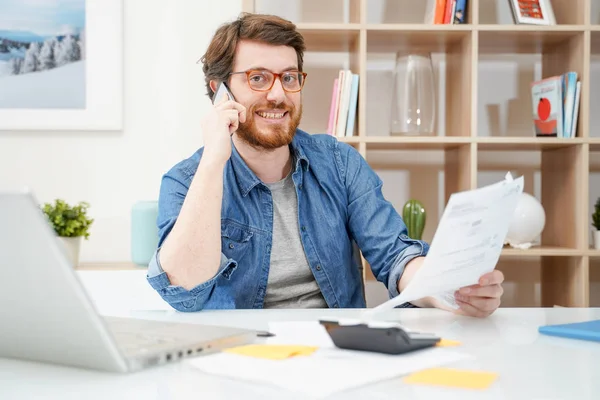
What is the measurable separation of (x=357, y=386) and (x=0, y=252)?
15.5 inches

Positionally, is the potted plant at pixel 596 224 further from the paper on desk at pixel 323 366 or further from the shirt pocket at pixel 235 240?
the paper on desk at pixel 323 366

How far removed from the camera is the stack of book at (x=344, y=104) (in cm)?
273

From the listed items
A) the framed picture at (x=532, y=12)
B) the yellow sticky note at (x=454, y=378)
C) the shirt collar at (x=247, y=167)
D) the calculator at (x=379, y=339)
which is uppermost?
the framed picture at (x=532, y=12)

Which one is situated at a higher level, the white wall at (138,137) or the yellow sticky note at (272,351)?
the white wall at (138,137)

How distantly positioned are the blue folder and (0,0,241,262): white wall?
210 centimetres

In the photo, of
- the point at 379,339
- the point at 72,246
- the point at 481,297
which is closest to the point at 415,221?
the point at 72,246

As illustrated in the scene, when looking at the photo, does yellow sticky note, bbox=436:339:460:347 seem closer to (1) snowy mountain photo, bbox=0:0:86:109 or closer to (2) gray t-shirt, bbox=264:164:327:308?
(2) gray t-shirt, bbox=264:164:327:308

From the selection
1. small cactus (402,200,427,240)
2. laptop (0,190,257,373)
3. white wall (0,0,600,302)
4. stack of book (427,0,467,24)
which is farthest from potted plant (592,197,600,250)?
laptop (0,190,257,373)

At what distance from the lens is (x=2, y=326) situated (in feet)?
2.68

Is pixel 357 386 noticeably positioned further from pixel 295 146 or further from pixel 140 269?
pixel 140 269

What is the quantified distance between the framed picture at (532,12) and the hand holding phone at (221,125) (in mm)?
1441

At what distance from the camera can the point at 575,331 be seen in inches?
40.8

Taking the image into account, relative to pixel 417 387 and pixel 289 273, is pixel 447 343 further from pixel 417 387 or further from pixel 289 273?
pixel 289 273

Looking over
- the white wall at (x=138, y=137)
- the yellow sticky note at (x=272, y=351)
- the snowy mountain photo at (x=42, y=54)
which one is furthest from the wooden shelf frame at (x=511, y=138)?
the yellow sticky note at (x=272, y=351)
